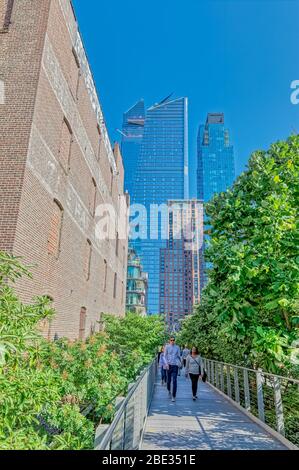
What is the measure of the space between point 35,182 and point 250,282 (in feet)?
23.2

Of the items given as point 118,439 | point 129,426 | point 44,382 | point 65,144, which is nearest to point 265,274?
point 129,426

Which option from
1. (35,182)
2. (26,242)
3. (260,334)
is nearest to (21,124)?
(35,182)

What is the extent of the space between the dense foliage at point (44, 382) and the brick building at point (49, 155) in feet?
9.09

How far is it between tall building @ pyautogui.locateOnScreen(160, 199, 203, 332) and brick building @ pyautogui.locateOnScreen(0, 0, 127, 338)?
12500cm

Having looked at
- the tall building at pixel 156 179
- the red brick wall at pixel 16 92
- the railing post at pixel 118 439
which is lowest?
the railing post at pixel 118 439

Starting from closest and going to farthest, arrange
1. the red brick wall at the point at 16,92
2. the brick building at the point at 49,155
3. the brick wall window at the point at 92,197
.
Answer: the red brick wall at the point at 16,92 < the brick building at the point at 49,155 < the brick wall window at the point at 92,197

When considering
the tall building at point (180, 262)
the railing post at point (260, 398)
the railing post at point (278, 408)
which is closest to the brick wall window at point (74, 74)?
the railing post at point (260, 398)

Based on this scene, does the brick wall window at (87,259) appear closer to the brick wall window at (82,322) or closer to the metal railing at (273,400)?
the brick wall window at (82,322)

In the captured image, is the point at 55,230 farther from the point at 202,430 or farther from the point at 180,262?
the point at 180,262

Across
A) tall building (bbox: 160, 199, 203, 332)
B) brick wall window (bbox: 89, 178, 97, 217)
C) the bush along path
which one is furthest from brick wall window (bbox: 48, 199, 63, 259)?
tall building (bbox: 160, 199, 203, 332)

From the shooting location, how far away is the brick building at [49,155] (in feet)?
30.8

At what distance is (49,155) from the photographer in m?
11.1

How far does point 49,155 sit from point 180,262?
451 ft
